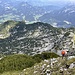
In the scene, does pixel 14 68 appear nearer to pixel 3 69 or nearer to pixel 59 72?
pixel 3 69

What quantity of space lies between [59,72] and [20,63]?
76.8 meters

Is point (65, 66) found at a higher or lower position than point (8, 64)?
higher

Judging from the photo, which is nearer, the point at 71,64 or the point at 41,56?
the point at 71,64

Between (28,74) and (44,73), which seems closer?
(44,73)

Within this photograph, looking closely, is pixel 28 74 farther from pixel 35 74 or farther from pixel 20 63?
pixel 20 63

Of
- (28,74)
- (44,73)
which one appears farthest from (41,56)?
(44,73)

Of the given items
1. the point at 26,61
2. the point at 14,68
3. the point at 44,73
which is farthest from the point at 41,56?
the point at 44,73

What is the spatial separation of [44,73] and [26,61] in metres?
71.6

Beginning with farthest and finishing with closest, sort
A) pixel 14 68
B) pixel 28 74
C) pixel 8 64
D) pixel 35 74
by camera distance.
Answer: pixel 8 64, pixel 14 68, pixel 28 74, pixel 35 74

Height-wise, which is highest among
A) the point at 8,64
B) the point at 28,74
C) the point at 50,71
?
the point at 50,71

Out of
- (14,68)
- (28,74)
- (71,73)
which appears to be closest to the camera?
(71,73)

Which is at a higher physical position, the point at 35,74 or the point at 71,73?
the point at 71,73

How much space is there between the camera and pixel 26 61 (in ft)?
464

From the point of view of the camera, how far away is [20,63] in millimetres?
140625
